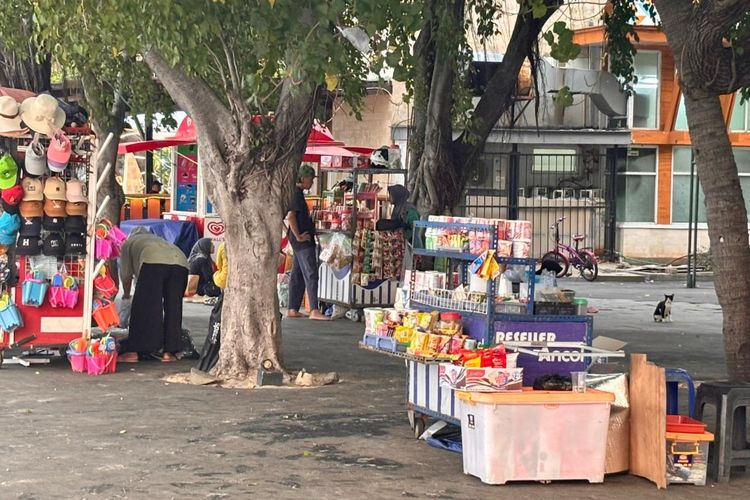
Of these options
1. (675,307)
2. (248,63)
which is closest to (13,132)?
(248,63)

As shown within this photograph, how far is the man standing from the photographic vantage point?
1786 centimetres

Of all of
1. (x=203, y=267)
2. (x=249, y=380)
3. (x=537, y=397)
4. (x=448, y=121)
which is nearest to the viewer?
(x=537, y=397)

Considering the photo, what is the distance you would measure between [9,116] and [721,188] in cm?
683

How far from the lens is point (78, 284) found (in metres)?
13.1

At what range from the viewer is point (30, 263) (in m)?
12.9

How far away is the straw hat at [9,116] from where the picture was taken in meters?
12.5

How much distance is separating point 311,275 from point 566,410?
33.1 feet

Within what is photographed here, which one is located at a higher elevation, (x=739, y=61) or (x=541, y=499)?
(x=739, y=61)

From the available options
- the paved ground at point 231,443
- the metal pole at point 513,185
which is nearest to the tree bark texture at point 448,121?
the paved ground at point 231,443

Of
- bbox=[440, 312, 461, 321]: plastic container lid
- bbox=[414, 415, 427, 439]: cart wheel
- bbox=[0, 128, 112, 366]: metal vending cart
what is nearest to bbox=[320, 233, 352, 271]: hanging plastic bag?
bbox=[0, 128, 112, 366]: metal vending cart

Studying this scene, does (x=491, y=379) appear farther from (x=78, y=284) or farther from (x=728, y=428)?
(x=78, y=284)

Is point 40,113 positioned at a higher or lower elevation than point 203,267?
higher

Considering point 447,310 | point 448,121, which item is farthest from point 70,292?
point 448,121

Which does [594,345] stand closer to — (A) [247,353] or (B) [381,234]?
(A) [247,353]
